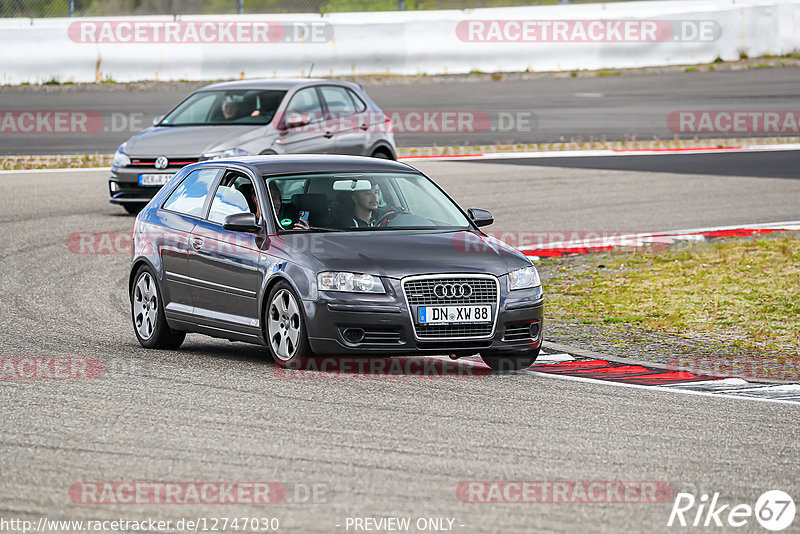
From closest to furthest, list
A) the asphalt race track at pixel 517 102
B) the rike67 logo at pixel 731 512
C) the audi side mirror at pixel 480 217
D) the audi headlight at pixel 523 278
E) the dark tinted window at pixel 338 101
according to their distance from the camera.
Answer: the rike67 logo at pixel 731 512, the audi headlight at pixel 523 278, the audi side mirror at pixel 480 217, the dark tinted window at pixel 338 101, the asphalt race track at pixel 517 102

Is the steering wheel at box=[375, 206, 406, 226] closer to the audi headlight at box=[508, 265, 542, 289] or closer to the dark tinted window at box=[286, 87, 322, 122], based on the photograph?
the audi headlight at box=[508, 265, 542, 289]

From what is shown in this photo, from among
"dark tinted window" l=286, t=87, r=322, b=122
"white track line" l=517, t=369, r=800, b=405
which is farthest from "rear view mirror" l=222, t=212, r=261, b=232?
"dark tinted window" l=286, t=87, r=322, b=122

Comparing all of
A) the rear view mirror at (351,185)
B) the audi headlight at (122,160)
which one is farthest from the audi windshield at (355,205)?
the audi headlight at (122,160)

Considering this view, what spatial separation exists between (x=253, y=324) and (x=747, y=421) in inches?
135

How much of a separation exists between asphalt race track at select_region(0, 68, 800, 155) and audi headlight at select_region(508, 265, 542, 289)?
1675 centimetres

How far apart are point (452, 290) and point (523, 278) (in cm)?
58

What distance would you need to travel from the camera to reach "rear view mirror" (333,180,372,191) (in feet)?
34.3

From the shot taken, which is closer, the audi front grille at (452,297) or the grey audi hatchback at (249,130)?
the audi front grille at (452,297)

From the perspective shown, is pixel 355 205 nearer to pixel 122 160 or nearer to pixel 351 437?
pixel 351 437

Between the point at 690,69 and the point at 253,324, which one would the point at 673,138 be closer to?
the point at 690,69

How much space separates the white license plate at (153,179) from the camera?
17828mm

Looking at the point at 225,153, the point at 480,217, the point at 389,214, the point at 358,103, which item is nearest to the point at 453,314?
the point at 389,214

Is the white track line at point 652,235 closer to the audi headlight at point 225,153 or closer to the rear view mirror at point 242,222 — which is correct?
the audi headlight at point 225,153

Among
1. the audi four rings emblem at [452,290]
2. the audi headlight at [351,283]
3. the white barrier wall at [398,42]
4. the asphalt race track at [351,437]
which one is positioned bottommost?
the asphalt race track at [351,437]
